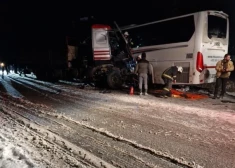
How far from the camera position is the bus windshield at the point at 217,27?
9062 mm

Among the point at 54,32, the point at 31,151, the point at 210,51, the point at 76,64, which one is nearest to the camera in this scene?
the point at 31,151

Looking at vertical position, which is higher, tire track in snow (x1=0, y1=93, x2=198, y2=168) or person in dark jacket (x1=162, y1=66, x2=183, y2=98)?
person in dark jacket (x1=162, y1=66, x2=183, y2=98)

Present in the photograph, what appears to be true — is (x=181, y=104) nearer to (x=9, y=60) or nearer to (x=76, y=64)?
(x=76, y=64)

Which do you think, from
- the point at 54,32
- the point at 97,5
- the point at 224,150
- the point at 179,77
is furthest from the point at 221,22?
the point at 97,5

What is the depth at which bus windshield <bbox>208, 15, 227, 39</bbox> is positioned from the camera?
906cm

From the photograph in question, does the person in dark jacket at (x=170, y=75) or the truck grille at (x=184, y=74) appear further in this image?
the truck grille at (x=184, y=74)

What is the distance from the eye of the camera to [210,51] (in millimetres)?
9203

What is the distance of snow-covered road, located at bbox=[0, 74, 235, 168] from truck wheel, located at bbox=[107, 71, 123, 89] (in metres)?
4.06

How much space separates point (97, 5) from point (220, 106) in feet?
65.6

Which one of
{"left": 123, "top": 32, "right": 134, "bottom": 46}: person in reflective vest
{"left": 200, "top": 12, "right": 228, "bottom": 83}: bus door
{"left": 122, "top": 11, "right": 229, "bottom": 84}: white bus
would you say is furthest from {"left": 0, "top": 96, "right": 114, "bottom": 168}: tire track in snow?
{"left": 123, "top": 32, "right": 134, "bottom": 46}: person in reflective vest

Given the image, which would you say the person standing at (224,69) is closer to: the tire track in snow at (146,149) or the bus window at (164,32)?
the bus window at (164,32)

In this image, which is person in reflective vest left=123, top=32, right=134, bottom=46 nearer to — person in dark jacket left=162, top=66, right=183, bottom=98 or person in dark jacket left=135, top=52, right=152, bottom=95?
person in dark jacket left=135, top=52, right=152, bottom=95

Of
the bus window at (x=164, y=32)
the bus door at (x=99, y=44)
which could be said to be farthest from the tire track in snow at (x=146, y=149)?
the bus door at (x=99, y=44)

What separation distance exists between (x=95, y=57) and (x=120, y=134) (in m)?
7.88
